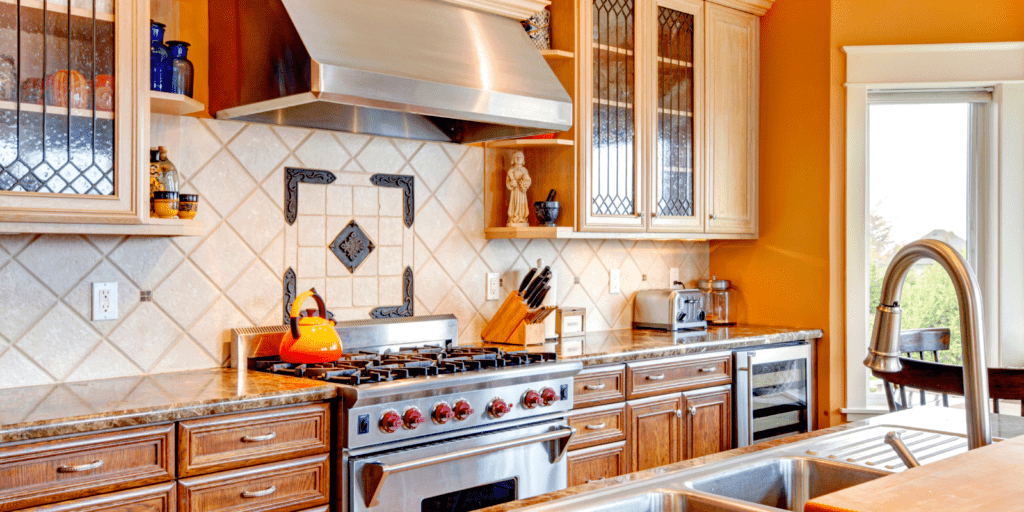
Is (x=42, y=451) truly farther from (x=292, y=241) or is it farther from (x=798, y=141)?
(x=798, y=141)

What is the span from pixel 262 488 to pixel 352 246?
110 cm

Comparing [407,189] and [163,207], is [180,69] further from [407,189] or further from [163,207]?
[407,189]

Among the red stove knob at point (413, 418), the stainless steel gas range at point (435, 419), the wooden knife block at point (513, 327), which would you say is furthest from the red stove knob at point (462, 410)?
the wooden knife block at point (513, 327)

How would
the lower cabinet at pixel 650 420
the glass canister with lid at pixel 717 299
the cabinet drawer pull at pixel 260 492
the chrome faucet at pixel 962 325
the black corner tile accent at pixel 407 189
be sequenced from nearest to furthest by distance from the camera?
the chrome faucet at pixel 962 325 < the cabinet drawer pull at pixel 260 492 < the lower cabinet at pixel 650 420 < the black corner tile accent at pixel 407 189 < the glass canister with lid at pixel 717 299

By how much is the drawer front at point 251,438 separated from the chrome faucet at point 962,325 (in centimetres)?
162

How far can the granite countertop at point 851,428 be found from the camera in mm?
1304

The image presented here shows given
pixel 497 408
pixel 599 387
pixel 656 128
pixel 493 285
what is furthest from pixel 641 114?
pixel 497 408

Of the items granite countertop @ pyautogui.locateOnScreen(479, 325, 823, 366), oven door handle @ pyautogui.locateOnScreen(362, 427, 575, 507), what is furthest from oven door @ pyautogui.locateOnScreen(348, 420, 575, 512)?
granite countertop @ pyautogui.locateOnScreen(479, 325, 823, 366)

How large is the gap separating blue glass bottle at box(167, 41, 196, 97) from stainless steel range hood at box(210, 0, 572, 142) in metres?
0.13

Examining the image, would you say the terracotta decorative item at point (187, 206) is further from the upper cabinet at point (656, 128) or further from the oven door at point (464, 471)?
the upper cabinet at point (656, 128)

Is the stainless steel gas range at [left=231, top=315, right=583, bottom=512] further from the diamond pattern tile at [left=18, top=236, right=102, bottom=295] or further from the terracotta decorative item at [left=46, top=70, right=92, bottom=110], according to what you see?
the terracotta decorative item at [left=46, top=70, right=92, bottom=110]

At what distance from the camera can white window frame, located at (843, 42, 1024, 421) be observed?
3.81m

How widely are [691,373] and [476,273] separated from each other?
0.97 meters

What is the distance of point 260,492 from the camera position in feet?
7.39
